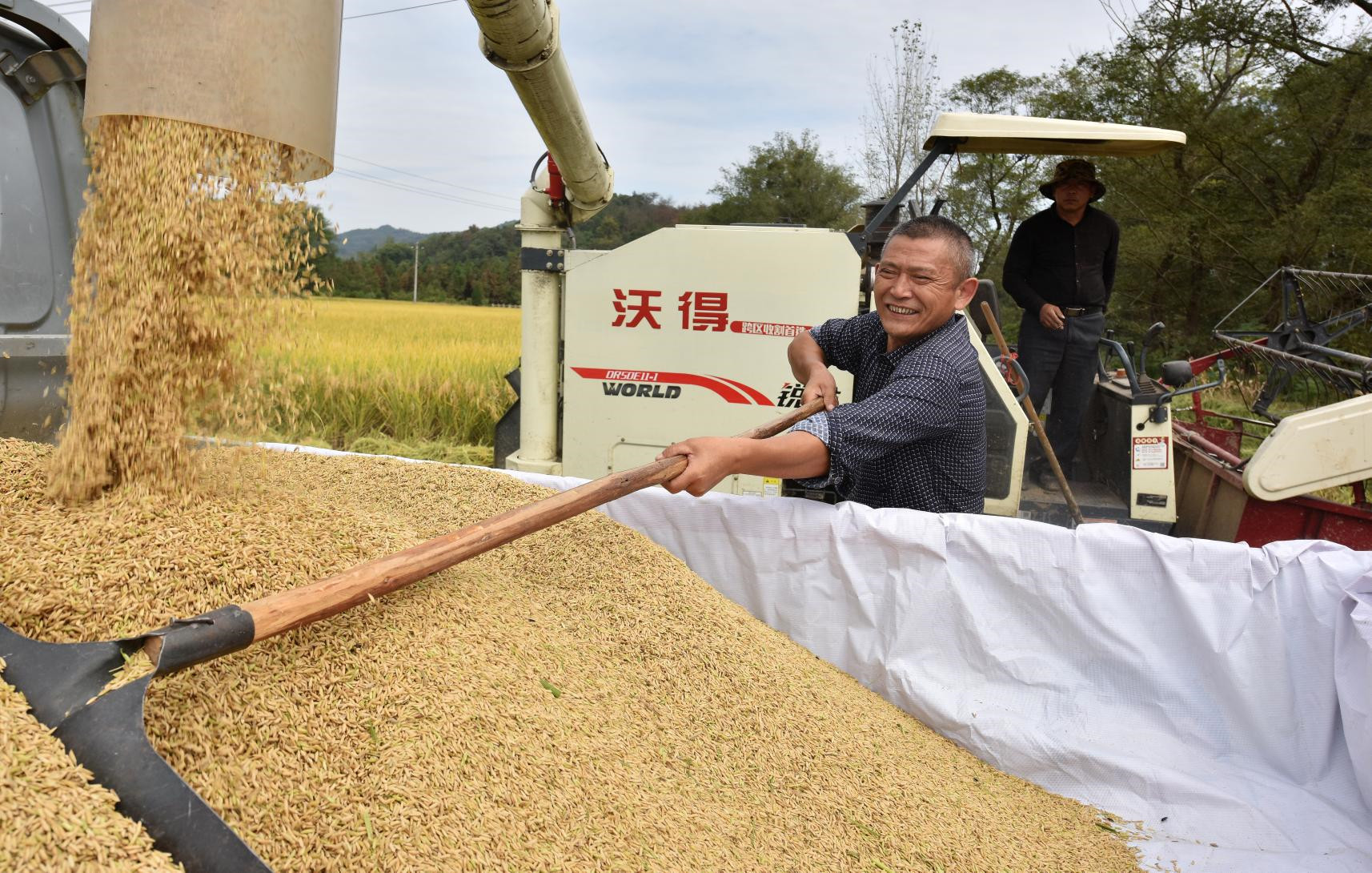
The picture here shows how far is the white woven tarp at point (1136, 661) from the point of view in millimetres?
1883

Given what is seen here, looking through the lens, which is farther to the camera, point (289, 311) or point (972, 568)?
point (972, 568)

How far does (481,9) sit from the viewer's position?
2389 mm

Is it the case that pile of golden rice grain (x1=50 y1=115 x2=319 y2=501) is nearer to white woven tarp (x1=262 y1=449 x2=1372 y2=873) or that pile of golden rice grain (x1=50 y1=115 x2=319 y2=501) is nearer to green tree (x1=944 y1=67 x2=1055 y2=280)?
white woven tarp (x1=262 y1=449 x2=1372 y2=873)

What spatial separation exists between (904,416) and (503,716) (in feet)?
3.64

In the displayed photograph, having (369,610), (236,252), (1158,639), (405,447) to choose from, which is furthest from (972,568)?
(405,447)

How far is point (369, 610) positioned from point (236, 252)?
2.55 feet

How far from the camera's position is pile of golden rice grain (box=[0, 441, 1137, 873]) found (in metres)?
1.19

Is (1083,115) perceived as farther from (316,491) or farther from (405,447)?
(316,491)

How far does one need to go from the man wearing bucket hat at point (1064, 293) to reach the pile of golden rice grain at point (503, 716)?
2348 mm

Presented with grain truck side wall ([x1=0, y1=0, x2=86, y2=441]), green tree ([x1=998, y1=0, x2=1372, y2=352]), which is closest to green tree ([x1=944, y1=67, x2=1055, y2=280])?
green tree ([x1=998, y1=0, x2=1372, y2=352])

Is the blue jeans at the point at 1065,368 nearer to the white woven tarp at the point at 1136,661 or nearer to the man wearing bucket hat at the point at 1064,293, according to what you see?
the man wearing bucket hat at the point at 1064,293

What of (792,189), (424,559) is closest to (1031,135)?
(424,559)

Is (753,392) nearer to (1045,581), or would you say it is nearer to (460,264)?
(1045,581)

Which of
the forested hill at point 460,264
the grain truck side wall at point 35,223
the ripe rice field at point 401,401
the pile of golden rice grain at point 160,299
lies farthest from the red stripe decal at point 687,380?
the forested hill at point 460,264
